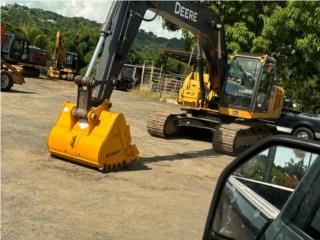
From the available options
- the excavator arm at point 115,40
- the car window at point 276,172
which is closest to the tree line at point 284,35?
the excavator arm at point 115,40

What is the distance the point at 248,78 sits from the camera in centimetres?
1269

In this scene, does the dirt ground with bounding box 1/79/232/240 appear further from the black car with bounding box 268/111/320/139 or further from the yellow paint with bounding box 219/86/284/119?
the black car with bounding box 268/111/320/139

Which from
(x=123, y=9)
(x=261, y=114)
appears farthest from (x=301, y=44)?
(x=123, y=9)

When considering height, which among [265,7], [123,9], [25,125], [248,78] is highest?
[265,7]

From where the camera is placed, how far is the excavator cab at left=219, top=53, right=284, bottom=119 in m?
12.5

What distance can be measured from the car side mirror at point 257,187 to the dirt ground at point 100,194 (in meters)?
3.11

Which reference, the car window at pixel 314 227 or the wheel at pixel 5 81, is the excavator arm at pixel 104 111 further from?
the wheel at pixel 5 81

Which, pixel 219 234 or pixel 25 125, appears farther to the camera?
pixel 25 125

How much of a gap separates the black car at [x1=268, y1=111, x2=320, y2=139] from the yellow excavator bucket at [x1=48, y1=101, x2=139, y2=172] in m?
9.75

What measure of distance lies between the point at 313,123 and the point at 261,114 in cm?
483

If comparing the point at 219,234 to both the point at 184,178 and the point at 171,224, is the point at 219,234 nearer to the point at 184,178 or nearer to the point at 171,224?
the point at 171,224

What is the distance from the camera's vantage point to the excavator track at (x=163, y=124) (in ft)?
42.1

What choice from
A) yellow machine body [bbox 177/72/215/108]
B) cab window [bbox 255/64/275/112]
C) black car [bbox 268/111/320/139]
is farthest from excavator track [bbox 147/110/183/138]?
black car [bbox 268/111/320/139]

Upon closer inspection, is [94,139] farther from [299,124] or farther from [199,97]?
[299,124]
